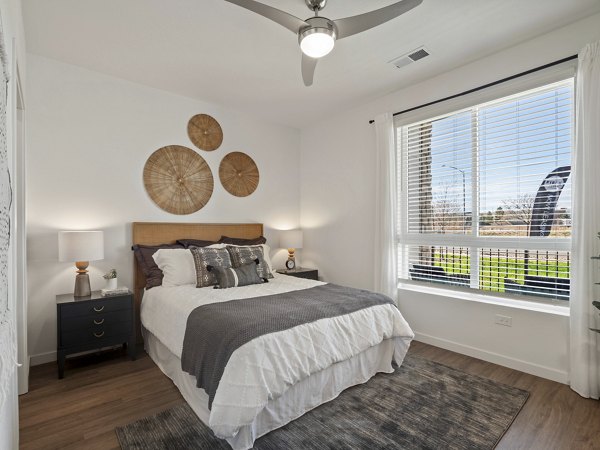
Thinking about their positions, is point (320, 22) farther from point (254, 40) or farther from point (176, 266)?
point (176, 266)

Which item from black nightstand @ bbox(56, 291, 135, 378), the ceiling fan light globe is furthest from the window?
black nightstand @ bbox(56, 291, 135, 378)

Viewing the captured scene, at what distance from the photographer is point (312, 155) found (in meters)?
4.92

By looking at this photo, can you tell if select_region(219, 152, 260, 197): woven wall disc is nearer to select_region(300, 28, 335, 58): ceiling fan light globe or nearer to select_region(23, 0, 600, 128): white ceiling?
select_region(23, 0, 600, 128): white ceiling

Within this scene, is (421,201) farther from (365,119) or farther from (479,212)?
(365,119)

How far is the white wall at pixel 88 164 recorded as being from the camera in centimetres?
300

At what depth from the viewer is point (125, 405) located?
2.31 metres

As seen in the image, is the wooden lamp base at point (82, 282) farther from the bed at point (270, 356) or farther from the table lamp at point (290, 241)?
the table lamp at point (290, 241)

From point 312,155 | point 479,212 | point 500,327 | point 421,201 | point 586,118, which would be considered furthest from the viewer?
point 312,155

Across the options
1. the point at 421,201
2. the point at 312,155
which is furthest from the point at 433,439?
the point at 312,155

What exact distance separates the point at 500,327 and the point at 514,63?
2347 millimetres

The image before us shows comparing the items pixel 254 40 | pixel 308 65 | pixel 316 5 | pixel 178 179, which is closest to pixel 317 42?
pixel 316 5

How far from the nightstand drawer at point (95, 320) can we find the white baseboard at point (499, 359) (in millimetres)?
2988

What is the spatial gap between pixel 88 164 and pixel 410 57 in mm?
3262

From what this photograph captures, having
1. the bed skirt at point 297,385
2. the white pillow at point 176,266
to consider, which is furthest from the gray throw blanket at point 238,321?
the white pillow at point 176,266
